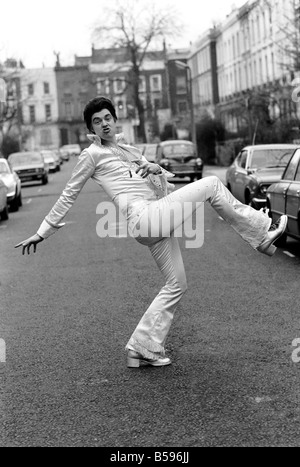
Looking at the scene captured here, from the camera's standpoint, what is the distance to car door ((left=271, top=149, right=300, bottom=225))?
13.7 meters

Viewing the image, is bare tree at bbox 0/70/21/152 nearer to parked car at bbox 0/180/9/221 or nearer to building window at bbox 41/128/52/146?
parked car at bbox 0/180/9/221

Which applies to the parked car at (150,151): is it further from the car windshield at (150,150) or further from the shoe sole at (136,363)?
the shoe sole at (136,363)

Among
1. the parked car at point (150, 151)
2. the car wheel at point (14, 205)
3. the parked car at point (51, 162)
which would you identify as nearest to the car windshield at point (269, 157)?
the car wheel at point (14, 205)

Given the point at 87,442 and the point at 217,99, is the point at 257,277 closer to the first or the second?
the point at 87,442

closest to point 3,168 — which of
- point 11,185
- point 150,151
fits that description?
point 11,185

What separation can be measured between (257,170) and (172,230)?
43.4ft

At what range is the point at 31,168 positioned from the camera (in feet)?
144

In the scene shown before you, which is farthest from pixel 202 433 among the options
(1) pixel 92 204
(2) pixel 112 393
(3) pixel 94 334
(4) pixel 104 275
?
(1) pixel 92 204

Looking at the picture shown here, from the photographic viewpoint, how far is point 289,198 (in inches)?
532

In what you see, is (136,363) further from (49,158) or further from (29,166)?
(49,158)

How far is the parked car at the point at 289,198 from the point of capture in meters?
13.1

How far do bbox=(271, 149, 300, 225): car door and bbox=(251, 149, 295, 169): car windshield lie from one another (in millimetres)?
5265

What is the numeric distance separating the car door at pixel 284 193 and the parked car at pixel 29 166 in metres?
29.8

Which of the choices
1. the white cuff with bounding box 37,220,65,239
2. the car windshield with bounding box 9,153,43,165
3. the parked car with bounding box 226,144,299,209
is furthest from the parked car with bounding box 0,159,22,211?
the white cuff with bounding box 37,220,65,239
